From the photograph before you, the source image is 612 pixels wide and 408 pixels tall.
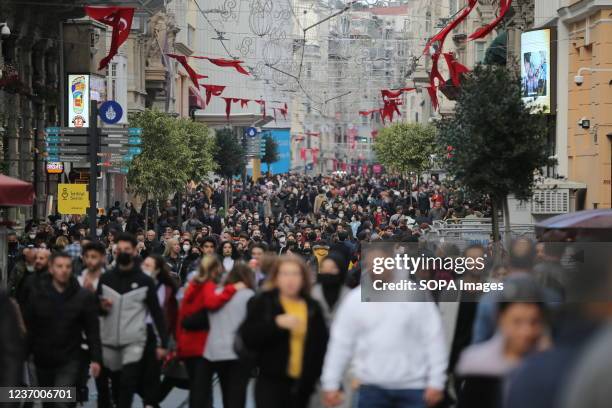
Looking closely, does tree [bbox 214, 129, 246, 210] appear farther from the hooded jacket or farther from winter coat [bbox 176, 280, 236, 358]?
winter coat [bbox 176, 280, 236, 358]

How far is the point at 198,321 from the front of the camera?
35.6ft

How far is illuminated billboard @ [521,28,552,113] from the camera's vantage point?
40.6 meters

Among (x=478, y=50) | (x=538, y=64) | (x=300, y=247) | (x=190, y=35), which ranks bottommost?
(x=300, y=247)

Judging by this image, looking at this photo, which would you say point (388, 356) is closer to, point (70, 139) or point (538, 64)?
point (70, 139)

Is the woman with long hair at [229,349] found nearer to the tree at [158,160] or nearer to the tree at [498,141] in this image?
the tree at [498,141]

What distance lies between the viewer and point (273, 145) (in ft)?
344

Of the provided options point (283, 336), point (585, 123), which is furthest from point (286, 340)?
point (585, 123)

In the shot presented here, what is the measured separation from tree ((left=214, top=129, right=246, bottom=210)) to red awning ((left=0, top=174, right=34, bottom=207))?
48.2 meters

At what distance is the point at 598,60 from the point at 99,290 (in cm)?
2623

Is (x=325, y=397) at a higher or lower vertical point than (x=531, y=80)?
lower

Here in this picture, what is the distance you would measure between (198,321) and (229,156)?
5679 cm

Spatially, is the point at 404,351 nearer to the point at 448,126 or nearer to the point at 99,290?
the point at 99,290

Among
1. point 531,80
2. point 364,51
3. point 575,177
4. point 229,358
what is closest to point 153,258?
point 229,358

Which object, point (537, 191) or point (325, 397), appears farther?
point (537, 191)
